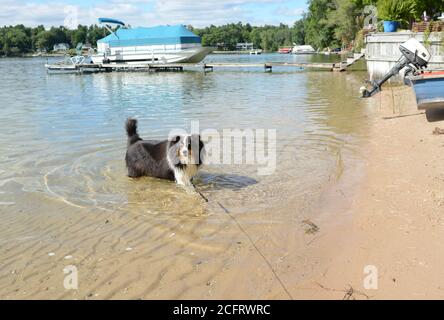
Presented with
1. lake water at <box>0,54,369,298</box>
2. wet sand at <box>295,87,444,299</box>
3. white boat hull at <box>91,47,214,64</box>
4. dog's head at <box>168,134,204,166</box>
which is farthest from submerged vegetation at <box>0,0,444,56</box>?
dog's head at <box>168,134,204,166</box>

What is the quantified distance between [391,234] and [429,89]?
22.2 feet

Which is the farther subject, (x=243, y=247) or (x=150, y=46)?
(x=150, y=46)

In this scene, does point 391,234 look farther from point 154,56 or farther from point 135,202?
point 154,56

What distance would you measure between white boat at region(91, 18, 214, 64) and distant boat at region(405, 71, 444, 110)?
39.7 m

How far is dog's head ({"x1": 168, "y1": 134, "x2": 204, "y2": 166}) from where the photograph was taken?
21.7 feet

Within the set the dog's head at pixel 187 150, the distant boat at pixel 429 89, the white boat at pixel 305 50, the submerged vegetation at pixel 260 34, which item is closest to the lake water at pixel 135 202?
the dog's head at pixel 187 150

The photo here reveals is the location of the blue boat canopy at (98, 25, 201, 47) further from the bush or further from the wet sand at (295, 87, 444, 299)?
the wet sand at (295, 87, 444, 299)

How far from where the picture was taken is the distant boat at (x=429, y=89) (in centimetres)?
1029

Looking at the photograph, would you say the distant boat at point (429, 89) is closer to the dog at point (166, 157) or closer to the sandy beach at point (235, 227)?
the sandy beach at point (235, 227)

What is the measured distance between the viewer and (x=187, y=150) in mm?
6594

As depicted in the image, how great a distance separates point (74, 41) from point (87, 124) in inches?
5087

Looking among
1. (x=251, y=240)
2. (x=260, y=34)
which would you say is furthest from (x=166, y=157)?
(x=260, y=34)

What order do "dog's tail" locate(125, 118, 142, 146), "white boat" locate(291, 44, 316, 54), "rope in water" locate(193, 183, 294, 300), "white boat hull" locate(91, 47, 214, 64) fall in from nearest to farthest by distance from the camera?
"rope in water" locate(193, 183, 294, 300)
"dog's tail" locate(125, 118, 142, 146)
"white boat hull" locate(91, 47, 214, 64)
"white boat" locate(291, 44, 316, 54)
